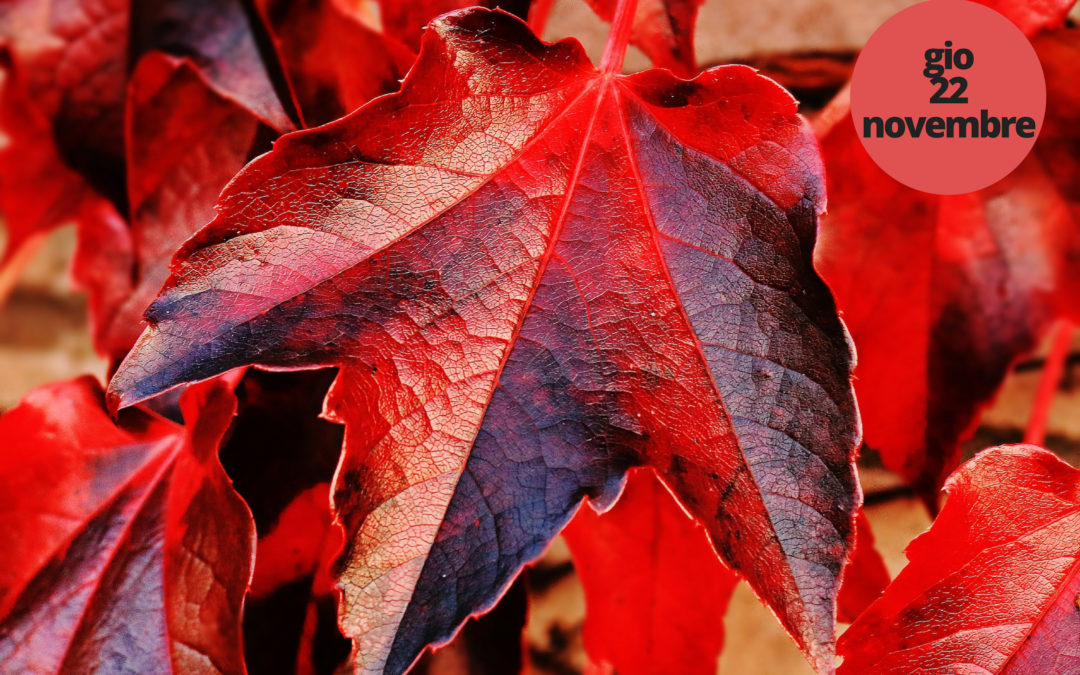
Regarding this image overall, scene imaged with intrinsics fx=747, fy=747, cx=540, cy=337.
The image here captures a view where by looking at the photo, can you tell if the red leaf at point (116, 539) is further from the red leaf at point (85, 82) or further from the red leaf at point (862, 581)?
the red leaf at point (862, 581)

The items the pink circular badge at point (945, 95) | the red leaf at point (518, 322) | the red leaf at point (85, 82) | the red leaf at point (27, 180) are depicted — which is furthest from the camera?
the red leaf at point (27, 180)

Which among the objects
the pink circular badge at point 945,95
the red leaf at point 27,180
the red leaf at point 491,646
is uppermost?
the pink circular badge at point 945,95

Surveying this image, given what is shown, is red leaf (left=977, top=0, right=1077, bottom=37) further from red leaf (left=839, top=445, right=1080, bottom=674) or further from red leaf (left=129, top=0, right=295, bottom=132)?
red leaf (left=129, top=0, right=295, bottom=132)

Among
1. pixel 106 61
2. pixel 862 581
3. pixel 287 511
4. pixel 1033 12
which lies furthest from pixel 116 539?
pixel 1033 12

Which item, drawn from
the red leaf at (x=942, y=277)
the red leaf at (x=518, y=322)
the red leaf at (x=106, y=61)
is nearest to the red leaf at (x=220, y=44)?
the red leaf at (x=106, y=61)

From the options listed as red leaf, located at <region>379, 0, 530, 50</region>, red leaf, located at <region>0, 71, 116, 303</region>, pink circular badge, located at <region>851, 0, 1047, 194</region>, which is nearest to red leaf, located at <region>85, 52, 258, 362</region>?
red leaf, located at <region>379, 0, 530, 50</region>

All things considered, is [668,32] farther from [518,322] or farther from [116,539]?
[116,539]
